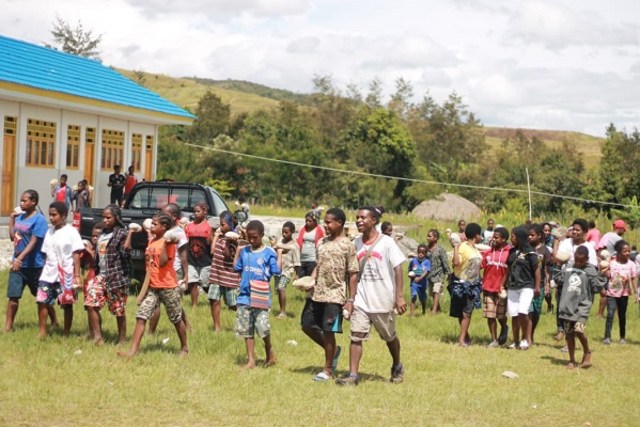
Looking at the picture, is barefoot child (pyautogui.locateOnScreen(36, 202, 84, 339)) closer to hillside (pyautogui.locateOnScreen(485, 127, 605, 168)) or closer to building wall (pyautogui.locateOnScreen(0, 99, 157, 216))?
building wall (pyautogui.locateOnScreen(0, 99, 157, 216))

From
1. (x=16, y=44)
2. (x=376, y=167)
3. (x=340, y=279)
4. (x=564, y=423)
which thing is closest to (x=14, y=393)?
(x=340, y=279)

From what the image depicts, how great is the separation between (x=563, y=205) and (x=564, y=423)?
122 feet

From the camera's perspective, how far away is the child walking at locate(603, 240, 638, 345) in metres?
13.8

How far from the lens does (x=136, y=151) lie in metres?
31.0

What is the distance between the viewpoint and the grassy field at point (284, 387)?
25.6 feet

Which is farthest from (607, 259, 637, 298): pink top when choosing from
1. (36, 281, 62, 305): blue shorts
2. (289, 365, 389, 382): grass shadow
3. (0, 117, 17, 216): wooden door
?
(0, 117, 17, 216): wooden door

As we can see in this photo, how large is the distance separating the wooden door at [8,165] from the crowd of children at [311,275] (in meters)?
11.7

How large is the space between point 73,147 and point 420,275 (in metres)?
14.7

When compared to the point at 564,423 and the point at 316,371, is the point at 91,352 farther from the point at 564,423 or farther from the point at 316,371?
the point at 564,423

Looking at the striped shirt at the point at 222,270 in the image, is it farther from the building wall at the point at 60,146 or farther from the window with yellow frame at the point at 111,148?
the window with yellow frame at the point at 111,148

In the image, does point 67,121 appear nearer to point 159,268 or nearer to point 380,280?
point 159,268

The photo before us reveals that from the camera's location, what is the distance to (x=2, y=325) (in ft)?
38.4

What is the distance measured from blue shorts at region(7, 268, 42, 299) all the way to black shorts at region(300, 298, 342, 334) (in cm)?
349

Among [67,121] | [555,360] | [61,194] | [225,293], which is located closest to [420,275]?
[555,360]
